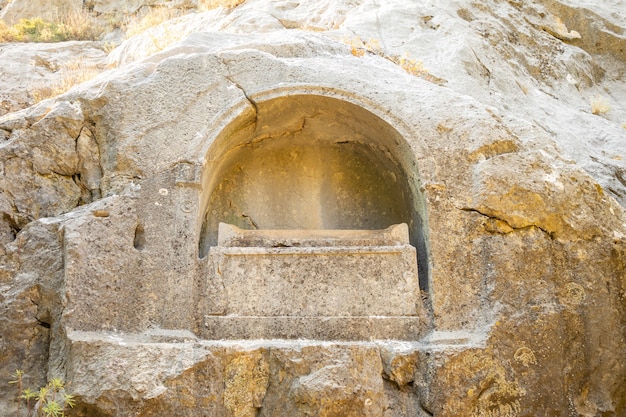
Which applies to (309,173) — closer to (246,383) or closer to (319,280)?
(319,280)

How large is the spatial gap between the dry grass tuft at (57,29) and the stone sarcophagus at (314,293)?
7321 mm

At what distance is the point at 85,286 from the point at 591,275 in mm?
3773

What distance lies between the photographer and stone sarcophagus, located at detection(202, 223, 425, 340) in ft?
14.9

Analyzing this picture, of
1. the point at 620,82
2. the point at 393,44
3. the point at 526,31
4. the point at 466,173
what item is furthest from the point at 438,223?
the point at 620,82

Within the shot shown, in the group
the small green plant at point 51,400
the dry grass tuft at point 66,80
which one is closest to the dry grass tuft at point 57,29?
the dry grass tuft at point 66,80

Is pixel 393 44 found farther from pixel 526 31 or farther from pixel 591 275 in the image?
pixel 591 275

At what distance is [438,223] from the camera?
4.77 m

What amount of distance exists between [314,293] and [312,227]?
3.95 ft

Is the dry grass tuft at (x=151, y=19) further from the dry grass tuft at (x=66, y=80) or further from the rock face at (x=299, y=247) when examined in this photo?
the rock face at (x=299, y=247)

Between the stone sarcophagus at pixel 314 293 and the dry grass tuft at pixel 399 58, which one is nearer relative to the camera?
the stone sarcophagus at pixel 314 293

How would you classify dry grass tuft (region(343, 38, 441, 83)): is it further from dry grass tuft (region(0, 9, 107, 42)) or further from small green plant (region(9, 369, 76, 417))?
dry grass tuft (region(0, 9, 107, 42))

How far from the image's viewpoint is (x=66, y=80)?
7.23 m

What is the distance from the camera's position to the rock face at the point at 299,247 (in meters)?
4.01

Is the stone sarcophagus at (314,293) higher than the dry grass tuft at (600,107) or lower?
lower
